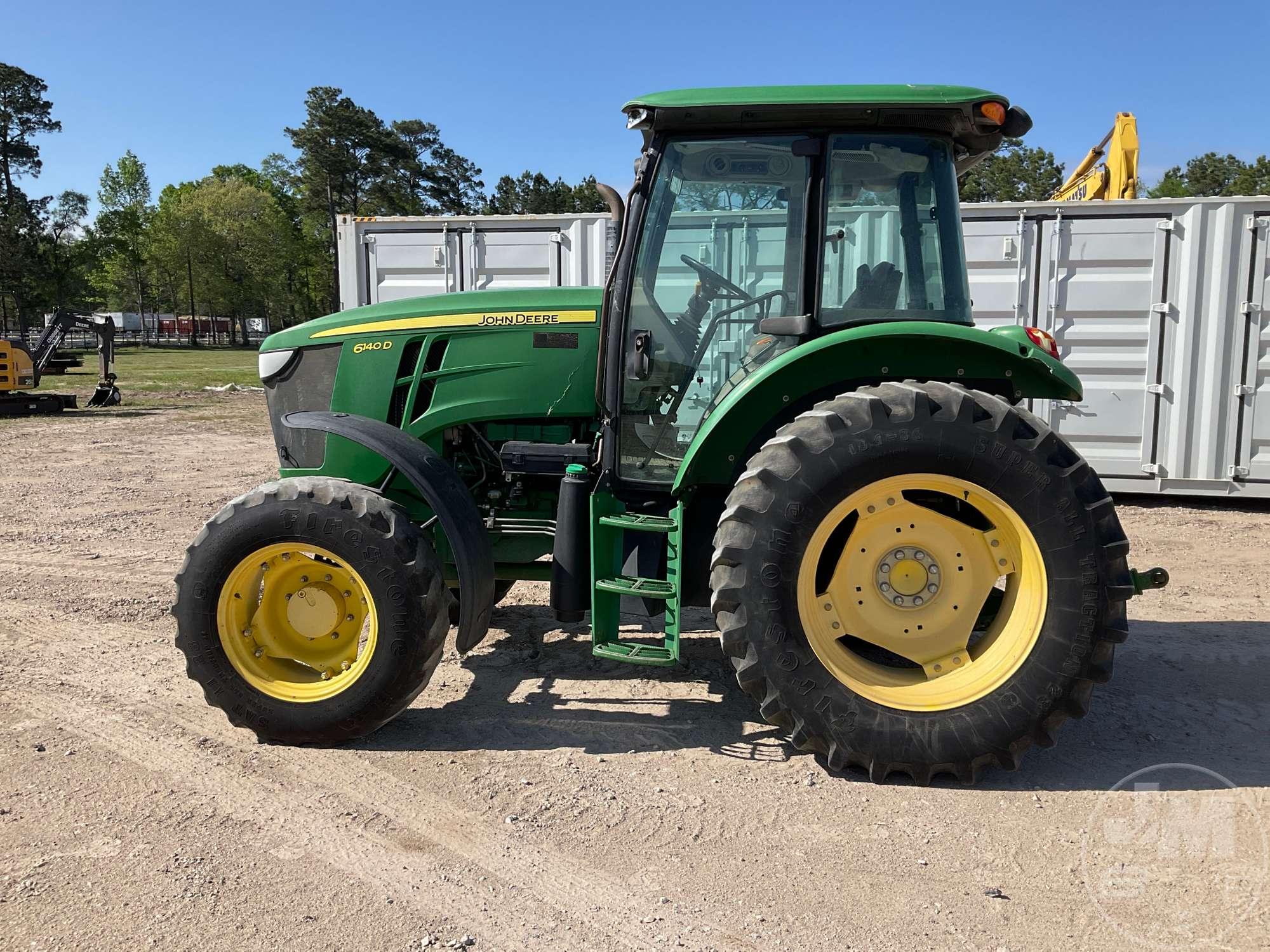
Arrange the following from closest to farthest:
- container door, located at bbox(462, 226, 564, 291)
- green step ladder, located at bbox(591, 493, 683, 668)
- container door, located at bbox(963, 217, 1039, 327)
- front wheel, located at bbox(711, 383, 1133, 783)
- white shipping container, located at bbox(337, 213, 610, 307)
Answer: front wheel, located at bbox(711, 383, 1133, 783) < green step ladder, located at bbox(591, 493, 683, 668) < container door, located at bbox(963, 217, 1039, 327) < white shipping container, located at bbox(337, 213, 610, 307) < container door, located at bbox(462, 226, 564, 291)

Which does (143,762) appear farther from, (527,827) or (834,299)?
(834,299)

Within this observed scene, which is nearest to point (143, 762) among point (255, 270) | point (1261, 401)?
point (1261, 401)

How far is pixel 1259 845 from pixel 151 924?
3.30 metres

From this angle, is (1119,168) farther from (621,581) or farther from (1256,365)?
(621,581)

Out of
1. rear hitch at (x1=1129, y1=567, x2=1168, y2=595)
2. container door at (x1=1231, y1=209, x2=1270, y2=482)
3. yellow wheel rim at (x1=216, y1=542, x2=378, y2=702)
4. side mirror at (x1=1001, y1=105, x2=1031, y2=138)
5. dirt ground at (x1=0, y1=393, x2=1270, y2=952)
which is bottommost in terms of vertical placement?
dirt ground at (x1=0, y1=393, x2=1270, y2=952)

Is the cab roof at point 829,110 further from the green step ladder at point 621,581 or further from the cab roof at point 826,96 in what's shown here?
the green step ladder at point 621,581

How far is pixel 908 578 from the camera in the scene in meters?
3.44

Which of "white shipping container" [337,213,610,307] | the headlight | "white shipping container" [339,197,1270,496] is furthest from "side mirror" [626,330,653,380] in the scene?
"white shipping container" [337,213,610,307]

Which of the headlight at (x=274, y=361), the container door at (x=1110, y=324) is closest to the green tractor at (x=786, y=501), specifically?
the headlight at (x=274, y=361)

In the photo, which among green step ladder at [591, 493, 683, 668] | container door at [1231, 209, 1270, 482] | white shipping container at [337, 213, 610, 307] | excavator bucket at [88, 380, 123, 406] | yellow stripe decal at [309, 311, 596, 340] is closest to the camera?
green step ladder at [591, 493, 683, 668]

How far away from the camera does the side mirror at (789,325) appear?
3553mm

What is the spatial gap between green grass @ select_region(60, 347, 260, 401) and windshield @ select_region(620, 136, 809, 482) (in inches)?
571

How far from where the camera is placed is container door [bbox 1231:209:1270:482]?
27.1ft

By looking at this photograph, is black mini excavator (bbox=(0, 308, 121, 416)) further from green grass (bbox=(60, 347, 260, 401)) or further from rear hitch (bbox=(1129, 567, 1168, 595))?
rear hitch (bbox=(1129, 567, 1168, 595))
